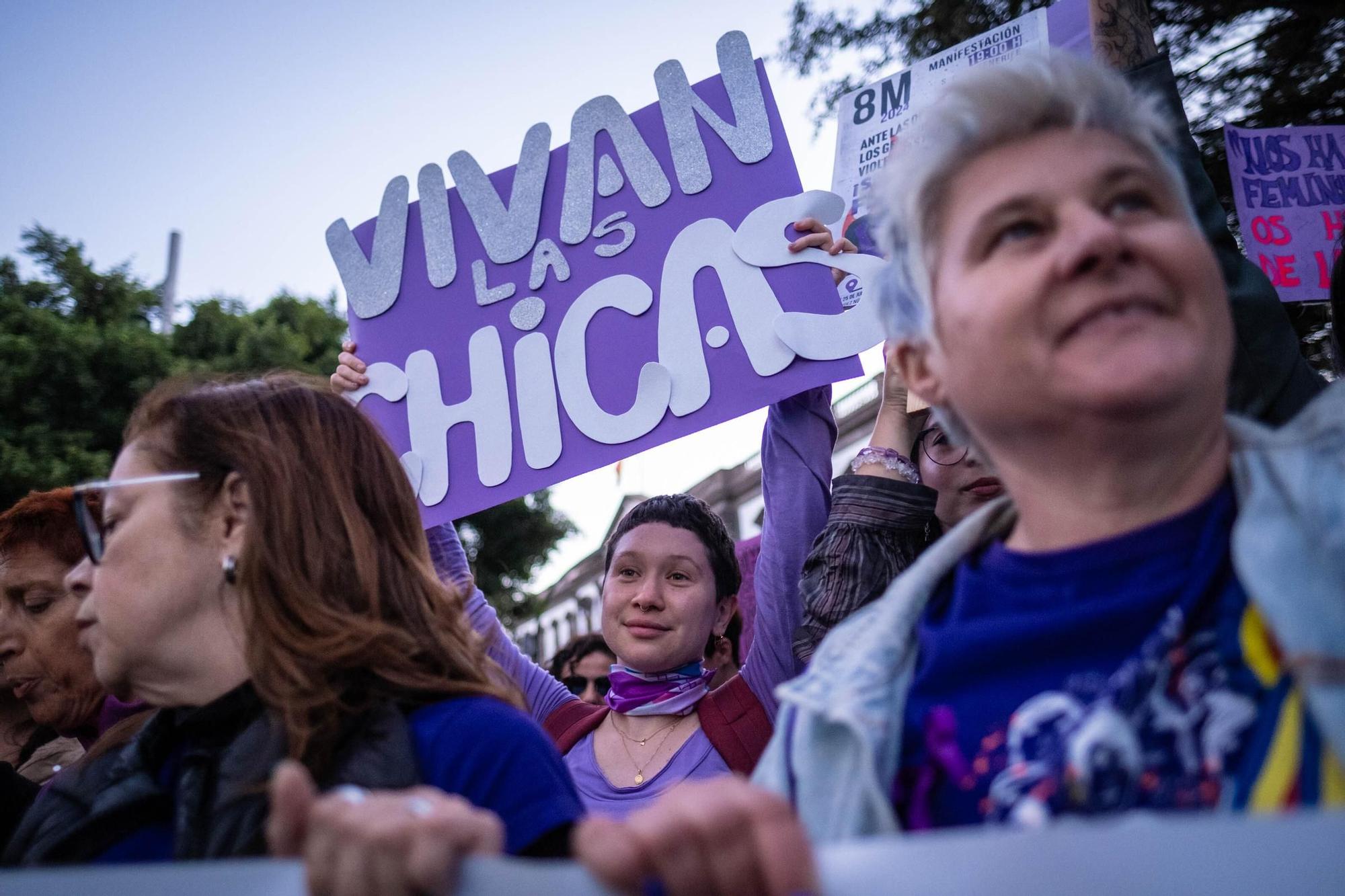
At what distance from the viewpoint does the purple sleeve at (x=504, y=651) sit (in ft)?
8.95

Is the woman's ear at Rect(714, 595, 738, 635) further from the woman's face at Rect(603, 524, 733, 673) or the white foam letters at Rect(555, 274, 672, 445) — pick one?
the white foam letters at Rect(555, 274, 672, 445)

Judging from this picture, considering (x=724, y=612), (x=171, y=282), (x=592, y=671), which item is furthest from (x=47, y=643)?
(x=171, y=282)

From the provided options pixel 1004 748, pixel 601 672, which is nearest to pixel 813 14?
pixel 601 672

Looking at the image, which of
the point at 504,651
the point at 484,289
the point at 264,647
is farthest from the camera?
the point at 484,289

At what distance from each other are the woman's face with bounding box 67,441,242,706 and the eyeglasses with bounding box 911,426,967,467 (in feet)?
4.83

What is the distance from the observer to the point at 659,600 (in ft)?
9.52

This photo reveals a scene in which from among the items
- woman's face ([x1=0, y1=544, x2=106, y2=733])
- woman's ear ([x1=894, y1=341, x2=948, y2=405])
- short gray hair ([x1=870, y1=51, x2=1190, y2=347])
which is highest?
short gray hair ([x1=870, y1=51, x2=1190, y2=347])

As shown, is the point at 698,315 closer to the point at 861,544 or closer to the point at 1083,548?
the point at 861,544

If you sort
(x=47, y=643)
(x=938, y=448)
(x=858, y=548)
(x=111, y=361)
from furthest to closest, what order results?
(x=111, y=361) → (x=47, y=643) → (x=938, y=448) → (x=858, y=548)

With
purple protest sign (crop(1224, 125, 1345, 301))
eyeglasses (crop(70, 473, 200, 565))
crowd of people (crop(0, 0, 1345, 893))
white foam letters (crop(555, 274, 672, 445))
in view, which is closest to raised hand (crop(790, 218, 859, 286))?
white foam letters (crop(555, 274, 672, 445))

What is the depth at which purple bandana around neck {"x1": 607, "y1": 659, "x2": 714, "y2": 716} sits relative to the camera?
2734mm

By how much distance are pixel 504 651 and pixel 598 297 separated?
2.98 ft

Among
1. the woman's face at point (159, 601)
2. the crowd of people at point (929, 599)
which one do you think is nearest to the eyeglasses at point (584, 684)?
the crowd of people at point (929, 599)

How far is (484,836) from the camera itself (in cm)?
90
